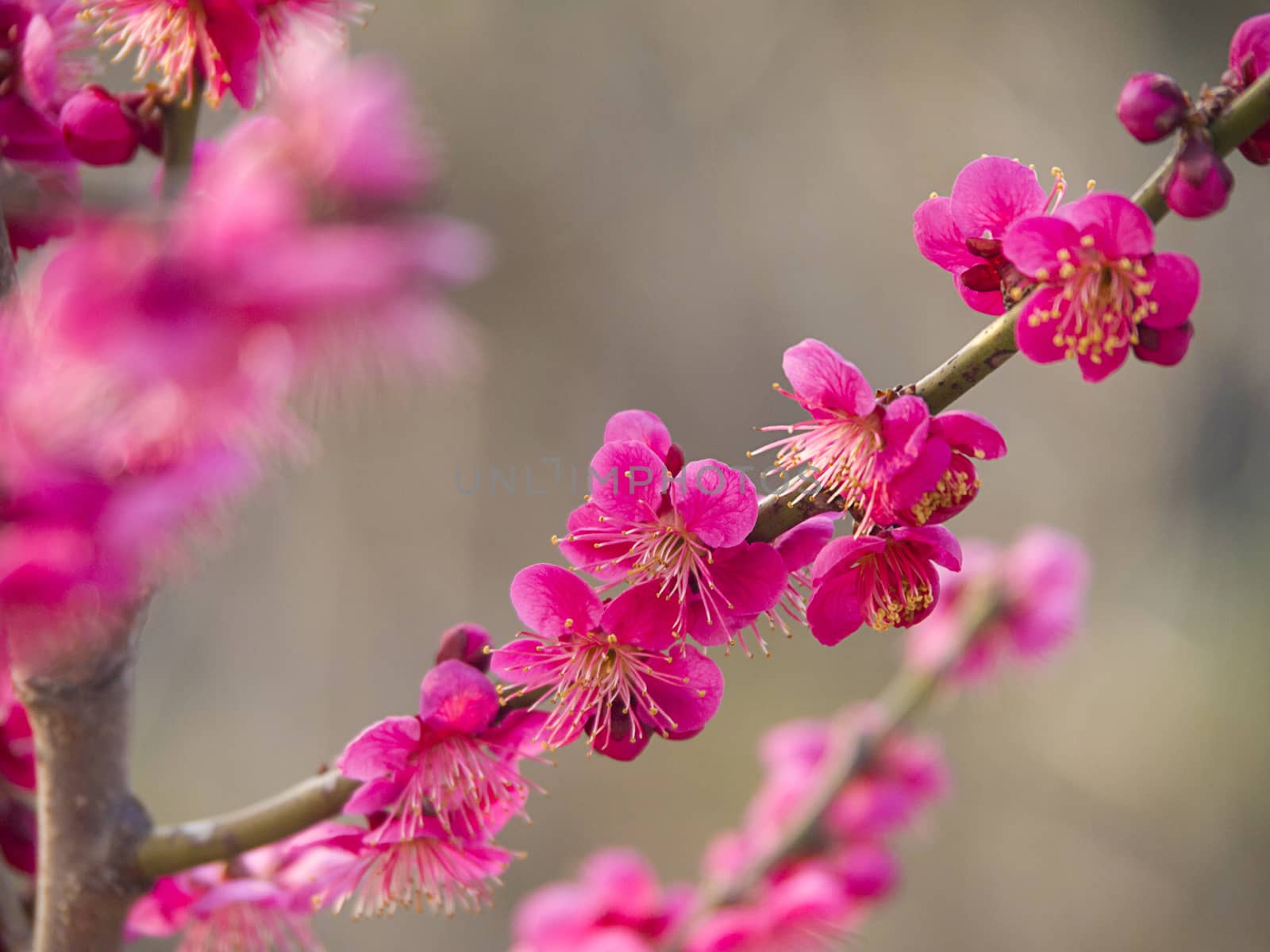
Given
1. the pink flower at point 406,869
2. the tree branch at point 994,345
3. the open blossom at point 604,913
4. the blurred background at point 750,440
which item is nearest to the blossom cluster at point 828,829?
the open blossom at point 604,913

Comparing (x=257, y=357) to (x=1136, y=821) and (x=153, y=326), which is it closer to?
(x=153, y=326)

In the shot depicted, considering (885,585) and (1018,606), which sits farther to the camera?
(1018,606)

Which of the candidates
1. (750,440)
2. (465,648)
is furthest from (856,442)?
(750,440)

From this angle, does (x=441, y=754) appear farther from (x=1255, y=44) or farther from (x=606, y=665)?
(x=1255, y=44)

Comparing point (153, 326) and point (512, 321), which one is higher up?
point (512, 321)

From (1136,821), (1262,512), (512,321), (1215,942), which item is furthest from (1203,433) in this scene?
(512,321)

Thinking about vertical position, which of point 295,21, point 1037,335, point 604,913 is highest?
point 295,21
